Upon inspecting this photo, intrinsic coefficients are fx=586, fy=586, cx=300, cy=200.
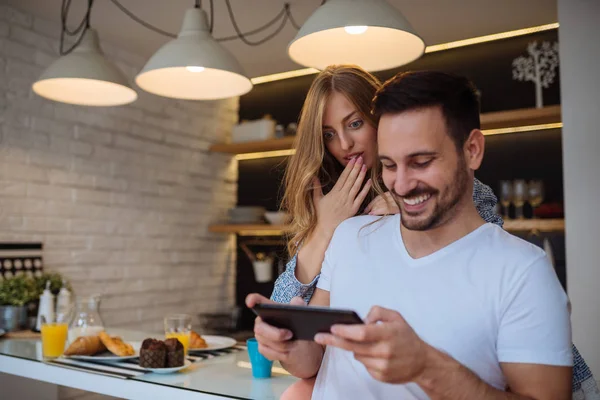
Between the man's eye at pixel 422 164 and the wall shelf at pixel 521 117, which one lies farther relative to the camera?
the wall shelf at pixel 521 117

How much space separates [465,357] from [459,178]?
0.32 m

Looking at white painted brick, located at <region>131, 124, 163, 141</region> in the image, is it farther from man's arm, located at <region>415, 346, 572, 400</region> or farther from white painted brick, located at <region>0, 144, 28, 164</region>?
man's arm, located at <region>415, 346, 572, 400</region>

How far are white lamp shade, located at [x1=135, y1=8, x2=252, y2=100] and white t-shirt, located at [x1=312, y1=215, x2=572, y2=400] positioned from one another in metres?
0.94

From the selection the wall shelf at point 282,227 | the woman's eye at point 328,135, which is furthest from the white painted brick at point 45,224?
the woman's eye at point 328,135

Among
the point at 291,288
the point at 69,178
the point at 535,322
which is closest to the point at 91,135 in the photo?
the point at 69,178

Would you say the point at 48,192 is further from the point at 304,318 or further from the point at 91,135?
the point at 304,318

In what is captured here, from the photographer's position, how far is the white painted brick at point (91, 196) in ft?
11.0

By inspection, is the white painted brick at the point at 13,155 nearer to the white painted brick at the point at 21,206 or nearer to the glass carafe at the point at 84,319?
the white painted brick at the point at 21,206

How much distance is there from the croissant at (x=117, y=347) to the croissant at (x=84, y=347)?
0.03 meters

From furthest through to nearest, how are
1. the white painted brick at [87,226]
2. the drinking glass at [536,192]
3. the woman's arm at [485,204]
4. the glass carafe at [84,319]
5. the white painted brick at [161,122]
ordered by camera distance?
the white painted brick at [161,122], the white painted brick at [87,226], the drinking glass at [536,192], the glass carafe at [84,319], the woman's arm at [485,204]

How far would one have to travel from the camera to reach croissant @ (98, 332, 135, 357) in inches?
78.0

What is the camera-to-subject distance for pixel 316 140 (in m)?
1.59

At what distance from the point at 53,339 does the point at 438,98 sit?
1.60 meters

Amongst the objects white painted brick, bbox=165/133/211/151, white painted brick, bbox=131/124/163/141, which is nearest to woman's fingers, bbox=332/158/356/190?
white painted brick, bbox=131/124/163/141
